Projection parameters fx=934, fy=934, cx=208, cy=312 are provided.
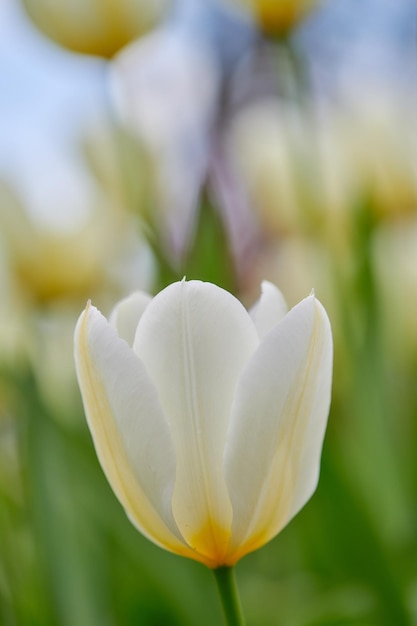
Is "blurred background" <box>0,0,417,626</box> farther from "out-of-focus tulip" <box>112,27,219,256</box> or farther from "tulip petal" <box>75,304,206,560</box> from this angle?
"tulip petal" <box>75,304,206,560</box>

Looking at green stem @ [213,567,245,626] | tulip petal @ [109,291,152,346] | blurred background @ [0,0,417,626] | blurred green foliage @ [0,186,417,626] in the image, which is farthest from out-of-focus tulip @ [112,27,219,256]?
green stem @ [213,567,245,626]

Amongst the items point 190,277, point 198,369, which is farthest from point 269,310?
point 190,277

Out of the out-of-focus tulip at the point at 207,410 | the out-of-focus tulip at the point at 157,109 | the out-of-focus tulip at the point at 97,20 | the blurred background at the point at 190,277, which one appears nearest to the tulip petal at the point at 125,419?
the out-of-focus tulip at the point at 207,410

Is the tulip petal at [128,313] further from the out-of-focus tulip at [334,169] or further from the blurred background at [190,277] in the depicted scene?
the out-of-focus tulip at [334,169]

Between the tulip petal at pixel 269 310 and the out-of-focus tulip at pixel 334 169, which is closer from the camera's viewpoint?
the tulip petal at pixel 269 310

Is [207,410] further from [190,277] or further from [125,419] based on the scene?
[190,277]

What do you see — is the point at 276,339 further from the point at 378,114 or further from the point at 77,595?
the point at 378,114
